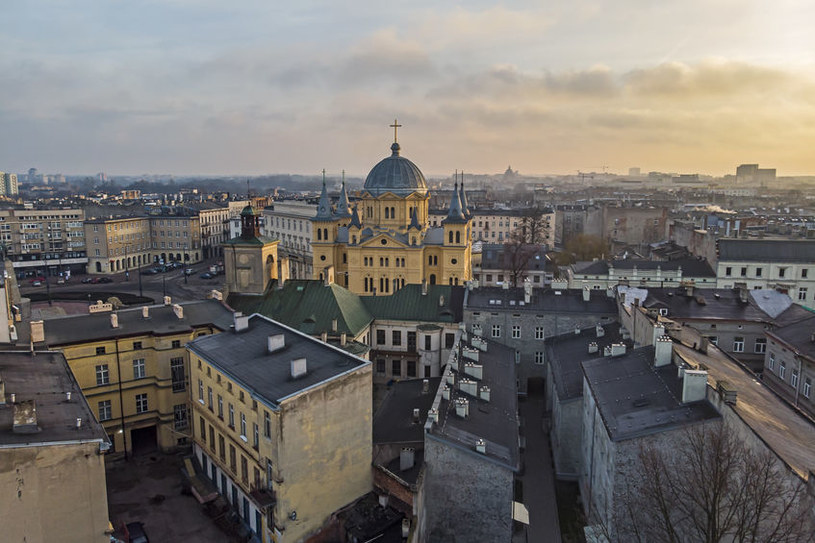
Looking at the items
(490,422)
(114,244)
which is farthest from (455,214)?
(114,244)

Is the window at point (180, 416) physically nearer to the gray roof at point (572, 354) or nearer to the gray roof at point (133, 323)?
the gray roof at point (133, 323)

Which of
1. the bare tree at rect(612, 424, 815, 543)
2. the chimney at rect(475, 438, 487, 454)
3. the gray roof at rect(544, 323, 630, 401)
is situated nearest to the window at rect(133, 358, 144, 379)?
the chimney at rect(475, 438, 487, 454)

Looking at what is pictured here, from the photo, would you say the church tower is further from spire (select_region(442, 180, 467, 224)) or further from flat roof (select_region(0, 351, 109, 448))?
spire (select_region(442, 180, 467, 224))

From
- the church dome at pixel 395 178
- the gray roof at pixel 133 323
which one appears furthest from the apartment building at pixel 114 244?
the gray roof at pixel 133 323

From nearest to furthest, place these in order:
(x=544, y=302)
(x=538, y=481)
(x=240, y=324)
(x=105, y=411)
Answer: (x=538, y=481)
(x=240, y=324)
(x=105, y=411)
(x=544, y=302)

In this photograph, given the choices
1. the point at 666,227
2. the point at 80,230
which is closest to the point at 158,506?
the point at 80,230

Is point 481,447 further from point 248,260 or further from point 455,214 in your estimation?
point 455,214
